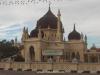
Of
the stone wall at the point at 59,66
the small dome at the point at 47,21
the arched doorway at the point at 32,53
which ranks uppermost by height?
the small dome at the point at 47,21

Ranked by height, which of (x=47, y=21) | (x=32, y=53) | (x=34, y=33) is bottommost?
(x=32, y=53)

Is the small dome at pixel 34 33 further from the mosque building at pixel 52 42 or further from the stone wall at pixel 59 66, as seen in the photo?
the stone wall at pixel 59 66

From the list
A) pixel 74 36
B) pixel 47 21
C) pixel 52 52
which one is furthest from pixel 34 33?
pixel 52 52

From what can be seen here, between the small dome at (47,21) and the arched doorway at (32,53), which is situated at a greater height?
the small dome at (47,21)

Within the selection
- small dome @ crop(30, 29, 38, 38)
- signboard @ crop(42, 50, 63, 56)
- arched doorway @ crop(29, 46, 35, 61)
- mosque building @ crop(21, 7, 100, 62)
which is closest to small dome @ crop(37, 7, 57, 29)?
mosque building @ crop(21, 7, 100, 62)

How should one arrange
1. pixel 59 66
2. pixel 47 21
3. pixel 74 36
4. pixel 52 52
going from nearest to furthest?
pixel 59 66
pixel 52 52
pixel 47 21
pixel 74 36

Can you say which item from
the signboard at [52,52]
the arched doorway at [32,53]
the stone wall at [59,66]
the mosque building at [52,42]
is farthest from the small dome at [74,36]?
the stone wall at [59,66]

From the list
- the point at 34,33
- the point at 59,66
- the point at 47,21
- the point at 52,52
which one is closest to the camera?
the point at 59,66

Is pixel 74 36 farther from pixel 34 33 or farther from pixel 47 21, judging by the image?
pixel 34 33

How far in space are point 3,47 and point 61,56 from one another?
1040 cm

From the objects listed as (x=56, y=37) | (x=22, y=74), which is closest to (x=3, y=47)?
(x=56, y=37)

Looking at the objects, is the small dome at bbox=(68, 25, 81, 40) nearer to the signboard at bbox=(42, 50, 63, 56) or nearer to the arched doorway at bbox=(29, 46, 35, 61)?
the signboard at bbox=(42, 50, 63, 56)

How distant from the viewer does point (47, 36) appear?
2442 inches

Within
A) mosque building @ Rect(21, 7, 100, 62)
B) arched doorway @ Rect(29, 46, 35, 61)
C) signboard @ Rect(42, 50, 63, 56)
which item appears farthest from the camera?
arched doorway @ Rect(29, 46, 35, 61)
